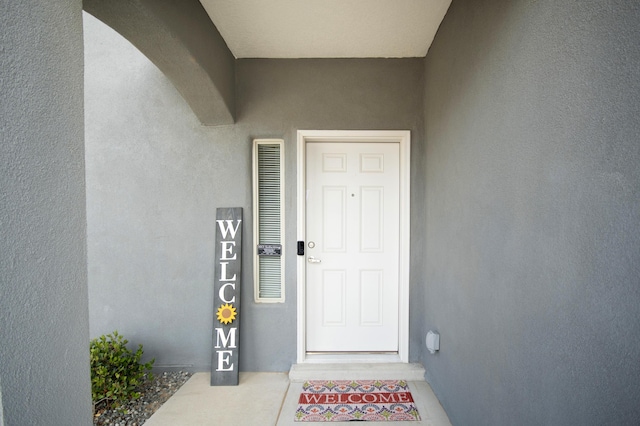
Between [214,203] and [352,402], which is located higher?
[214,203]

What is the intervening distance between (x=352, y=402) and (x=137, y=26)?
287 cm

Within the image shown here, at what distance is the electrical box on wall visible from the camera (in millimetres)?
2143

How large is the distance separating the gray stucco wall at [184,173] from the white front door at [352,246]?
214 mm

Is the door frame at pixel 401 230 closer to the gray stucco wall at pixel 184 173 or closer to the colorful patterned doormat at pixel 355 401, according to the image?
the gray stucco wall at pixel 184 173

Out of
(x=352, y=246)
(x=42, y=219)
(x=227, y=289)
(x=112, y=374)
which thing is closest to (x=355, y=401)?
(x=352, y=246)

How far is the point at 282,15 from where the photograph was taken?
2021 mm

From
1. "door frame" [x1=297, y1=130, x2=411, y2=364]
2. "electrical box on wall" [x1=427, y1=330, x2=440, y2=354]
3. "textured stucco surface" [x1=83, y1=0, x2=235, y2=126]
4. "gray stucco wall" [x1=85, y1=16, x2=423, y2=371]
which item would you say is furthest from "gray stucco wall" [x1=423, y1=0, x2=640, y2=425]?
"textured stucco surface" [x1=83, y1=0, x2=235, y2=126]

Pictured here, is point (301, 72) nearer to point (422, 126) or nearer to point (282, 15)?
point (282, 15)

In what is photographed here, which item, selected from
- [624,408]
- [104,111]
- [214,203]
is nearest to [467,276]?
[624,408]

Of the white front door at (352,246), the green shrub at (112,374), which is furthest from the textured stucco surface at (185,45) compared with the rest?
the green shrub at (112,374)

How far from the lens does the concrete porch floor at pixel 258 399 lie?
2.01m

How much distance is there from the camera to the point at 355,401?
216 centimetres

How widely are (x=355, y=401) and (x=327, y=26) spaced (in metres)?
2.86

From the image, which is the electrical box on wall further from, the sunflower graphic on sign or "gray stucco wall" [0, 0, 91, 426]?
"gray stucco wall" [0, 0, 91, 426]
